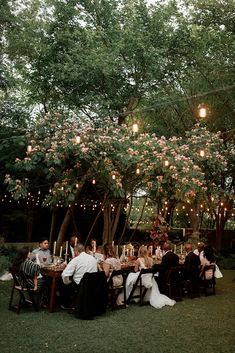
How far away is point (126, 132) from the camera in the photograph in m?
11.1

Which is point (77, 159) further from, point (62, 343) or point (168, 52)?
point (62, 343)

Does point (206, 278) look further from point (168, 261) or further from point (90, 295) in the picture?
point (90, 295)

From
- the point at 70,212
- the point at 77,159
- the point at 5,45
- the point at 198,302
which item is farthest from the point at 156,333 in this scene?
the point at 5,45

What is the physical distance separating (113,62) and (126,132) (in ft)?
6.94

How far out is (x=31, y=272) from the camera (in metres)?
7.31

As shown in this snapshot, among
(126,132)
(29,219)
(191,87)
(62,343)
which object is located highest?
(191,87)

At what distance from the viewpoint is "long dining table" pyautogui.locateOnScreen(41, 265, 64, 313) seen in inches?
291

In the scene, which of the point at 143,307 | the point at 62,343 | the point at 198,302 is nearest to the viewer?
the point at 62,343

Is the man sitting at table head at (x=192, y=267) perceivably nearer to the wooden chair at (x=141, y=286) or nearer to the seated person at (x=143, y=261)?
the seated person at (x=143, y=261)

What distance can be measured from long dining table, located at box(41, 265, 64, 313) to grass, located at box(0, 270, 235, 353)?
182 millimetres

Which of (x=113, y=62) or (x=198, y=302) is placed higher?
(x=113, y=62)

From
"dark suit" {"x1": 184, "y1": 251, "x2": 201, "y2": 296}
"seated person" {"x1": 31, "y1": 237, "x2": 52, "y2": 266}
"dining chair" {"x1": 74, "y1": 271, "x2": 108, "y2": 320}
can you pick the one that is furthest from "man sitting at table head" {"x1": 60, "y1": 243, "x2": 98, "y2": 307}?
"dark suit" {"x1": 184, "y1": 251, "x2": 201, "y2": 296}

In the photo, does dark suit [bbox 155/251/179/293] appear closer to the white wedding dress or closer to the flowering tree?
the white wedding dress

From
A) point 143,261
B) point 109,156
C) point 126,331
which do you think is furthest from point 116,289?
point 109,156
